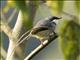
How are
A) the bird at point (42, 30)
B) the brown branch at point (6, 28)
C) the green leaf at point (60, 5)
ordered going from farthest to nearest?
the bird at point (42, 30), the brown branch at point (6, 28), the green leaf at point (60, 5)

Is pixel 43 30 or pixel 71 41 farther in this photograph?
pixel 43 30

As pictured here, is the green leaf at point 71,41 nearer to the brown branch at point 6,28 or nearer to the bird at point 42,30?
the brown branch at point 6,28

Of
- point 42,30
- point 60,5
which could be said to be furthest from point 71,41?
point 42,30

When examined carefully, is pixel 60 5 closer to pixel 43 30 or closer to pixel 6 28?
pixel 6 28

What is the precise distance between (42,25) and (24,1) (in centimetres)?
65

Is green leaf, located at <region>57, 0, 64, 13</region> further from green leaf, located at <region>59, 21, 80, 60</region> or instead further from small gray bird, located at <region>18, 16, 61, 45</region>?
small gray bird, located at <region>18, 16, 61, 45</region>

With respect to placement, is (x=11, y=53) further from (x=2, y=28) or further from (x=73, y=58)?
(x=73, y=58)

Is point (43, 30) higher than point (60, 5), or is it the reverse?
point (60, 5)

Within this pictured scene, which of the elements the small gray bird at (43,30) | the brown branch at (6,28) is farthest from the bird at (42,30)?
the brown branch at (6,28)

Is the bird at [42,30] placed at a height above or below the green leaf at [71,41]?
below

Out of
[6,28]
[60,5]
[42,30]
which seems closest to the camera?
[60,5]

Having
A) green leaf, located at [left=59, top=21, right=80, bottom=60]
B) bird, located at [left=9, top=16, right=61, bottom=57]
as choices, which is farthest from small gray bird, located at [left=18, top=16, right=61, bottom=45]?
green leaf, located at [left=59, top=21, right=80, bottom=60]

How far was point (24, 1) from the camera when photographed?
2.24 feet

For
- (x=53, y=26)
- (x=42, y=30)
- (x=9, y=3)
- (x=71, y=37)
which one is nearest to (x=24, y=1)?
(x=9, y=3)
